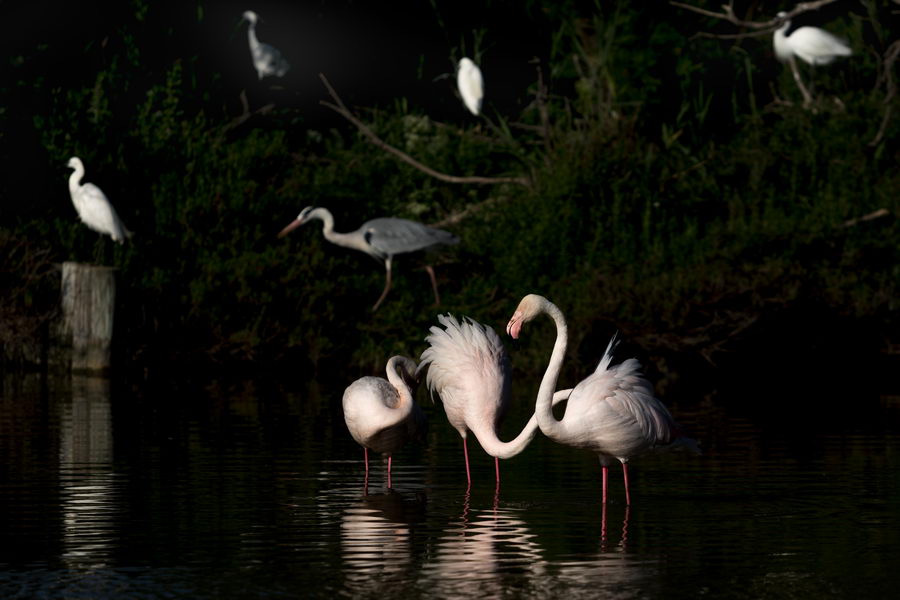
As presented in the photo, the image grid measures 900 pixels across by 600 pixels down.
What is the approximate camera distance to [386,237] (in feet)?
70.1

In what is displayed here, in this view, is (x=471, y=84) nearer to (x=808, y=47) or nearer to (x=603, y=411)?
(x=808, y=47)

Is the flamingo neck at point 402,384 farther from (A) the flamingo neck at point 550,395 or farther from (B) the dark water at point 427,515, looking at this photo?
(A) the flamingo neck at point 550,395

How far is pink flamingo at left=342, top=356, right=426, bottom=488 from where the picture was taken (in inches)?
429

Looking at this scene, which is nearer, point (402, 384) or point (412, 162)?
point (402, 384)

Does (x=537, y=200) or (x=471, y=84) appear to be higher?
(x=471, y=84)

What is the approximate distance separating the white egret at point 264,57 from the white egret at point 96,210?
4.03 m

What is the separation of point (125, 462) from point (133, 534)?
3.39 metres

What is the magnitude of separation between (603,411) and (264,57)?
49.8 feet

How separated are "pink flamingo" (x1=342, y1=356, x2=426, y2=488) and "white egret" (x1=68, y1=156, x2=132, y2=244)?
9.85 metres

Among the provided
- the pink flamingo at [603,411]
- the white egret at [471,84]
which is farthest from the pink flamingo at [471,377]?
the white egret at [471,84]

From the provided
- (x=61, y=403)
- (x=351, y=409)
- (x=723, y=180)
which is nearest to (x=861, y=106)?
(x=723, y=180)

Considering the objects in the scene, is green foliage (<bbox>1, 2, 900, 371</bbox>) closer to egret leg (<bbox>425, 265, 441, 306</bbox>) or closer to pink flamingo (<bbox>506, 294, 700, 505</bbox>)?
egret leg (<bbox>425, 265, 441, 306</bbox>)


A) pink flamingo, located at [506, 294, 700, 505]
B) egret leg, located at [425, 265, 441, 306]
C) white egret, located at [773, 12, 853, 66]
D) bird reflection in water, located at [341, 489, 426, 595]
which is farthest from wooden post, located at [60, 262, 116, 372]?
pink flamingo, located at [506, 294, 700, 505]

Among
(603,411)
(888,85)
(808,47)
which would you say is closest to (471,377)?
(603,411)
